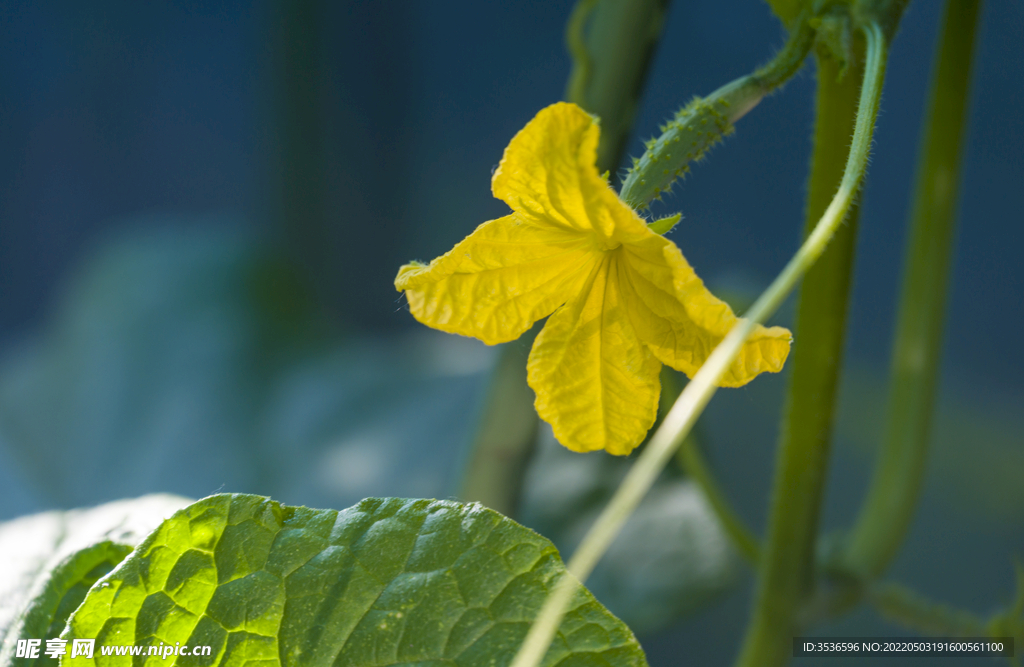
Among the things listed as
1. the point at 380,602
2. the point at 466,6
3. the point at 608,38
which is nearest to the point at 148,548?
the point at 380,602

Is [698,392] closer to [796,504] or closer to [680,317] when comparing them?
[680,317]

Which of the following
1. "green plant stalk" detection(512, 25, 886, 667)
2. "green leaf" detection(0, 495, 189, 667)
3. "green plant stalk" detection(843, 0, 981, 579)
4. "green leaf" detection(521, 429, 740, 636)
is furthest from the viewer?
"green leaf" detection(521, 429, 740, 636)

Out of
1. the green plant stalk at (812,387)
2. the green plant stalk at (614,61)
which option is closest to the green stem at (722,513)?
the green plant stalk at (812,387)

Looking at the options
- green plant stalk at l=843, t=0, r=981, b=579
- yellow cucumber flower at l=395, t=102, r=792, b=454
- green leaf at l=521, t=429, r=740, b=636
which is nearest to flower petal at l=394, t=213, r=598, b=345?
yellow cucumber flower at l=395, t=102, r=792, b=454

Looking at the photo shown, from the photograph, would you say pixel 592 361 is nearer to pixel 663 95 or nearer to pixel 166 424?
pixel 663 95

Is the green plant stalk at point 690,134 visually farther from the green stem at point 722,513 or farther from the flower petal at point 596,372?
the green stem at point 722,513

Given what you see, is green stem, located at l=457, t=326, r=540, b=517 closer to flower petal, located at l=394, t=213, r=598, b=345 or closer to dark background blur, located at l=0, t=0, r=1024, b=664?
flower petal, located at l=394, t=213, r=598, b=345

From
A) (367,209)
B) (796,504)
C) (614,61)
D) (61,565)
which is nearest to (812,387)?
(796,504)
